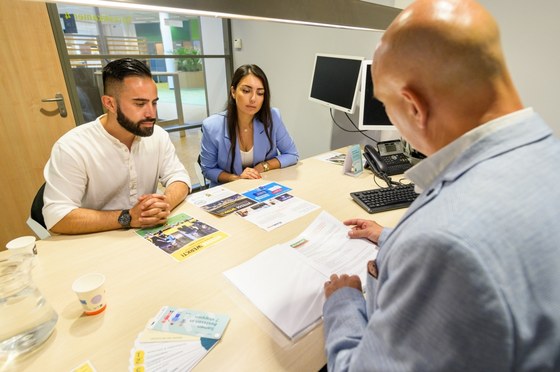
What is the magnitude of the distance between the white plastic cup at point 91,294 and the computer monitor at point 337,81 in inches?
70.3

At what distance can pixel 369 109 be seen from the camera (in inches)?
78.5

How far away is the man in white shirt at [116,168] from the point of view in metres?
1.24

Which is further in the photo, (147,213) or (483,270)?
(147,213)

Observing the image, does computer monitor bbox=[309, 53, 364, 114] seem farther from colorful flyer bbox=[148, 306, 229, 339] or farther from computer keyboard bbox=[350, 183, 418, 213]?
colorful flyer bbox=[148, 306, 229, 339]

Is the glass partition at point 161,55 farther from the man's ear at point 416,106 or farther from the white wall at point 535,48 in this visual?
the white wall at point 535,48

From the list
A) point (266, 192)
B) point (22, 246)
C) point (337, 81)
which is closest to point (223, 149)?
point (266, 192)

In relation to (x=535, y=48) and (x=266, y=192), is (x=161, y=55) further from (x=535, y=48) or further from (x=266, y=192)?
(x=535, y=48)

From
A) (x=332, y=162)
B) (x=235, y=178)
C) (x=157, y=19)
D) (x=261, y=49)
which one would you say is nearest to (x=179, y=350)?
(x=235, y=178)

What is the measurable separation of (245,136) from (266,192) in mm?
650

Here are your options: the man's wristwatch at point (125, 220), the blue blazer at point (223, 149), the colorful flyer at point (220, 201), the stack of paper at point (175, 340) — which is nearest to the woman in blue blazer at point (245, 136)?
the blue blazer at point (223, 149)

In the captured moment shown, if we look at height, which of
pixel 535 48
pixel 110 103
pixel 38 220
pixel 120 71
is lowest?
pixel 38 220

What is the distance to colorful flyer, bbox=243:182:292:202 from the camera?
60.7 inches

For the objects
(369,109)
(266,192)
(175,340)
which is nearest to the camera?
(175,340)

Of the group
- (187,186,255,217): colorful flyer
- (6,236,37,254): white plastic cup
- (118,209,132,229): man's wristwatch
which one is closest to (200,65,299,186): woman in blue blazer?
(187,186,255,217): colorful flyer
